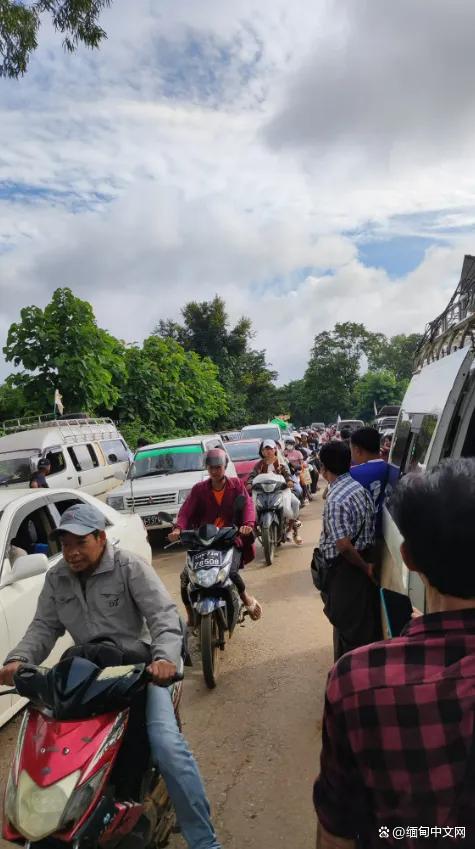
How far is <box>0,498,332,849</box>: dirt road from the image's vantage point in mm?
3078

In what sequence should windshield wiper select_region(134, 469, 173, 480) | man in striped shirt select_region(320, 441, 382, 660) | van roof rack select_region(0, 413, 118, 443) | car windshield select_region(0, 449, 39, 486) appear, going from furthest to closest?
1. van roof rack select_region(0, 413, 118, 443)
2. car windshield select_region(0, 449, 39, 486)
3. windshield wiper select_region(134, 469, 173, 480)
4. man in striped shirt select_region(320, 441, 382, 660)

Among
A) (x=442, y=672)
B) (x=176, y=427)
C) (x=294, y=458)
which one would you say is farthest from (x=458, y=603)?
(x=176, y=427)

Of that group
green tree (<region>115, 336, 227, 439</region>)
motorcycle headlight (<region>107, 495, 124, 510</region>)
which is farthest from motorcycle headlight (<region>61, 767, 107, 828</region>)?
green tree (<region>115, 336, 227, 439</region>)

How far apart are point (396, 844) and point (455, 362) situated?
8.52 feet

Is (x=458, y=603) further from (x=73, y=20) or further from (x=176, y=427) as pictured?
(x=176, y=427)

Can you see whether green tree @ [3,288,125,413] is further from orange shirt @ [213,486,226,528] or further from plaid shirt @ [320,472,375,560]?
plaid shirt @ [320,472,375,560]

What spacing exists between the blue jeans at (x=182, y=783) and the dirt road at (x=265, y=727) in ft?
1.73

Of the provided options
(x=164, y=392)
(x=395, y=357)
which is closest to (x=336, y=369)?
(x=395, y=357)

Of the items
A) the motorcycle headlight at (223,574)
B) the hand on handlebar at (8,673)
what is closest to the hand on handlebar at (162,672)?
the hand on handlebar at (8,673)

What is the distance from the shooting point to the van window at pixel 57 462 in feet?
39.1

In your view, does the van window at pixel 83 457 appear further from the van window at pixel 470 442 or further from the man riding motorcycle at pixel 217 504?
the van window at pixel 470 442

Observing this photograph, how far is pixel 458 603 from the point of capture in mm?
1281

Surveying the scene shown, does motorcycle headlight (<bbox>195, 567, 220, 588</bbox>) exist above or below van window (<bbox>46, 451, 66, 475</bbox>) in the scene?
below

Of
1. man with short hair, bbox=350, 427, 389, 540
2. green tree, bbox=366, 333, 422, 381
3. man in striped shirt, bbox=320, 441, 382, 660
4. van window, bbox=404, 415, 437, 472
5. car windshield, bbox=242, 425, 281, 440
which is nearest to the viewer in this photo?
van window, bbox=404, 415, 437, 472
